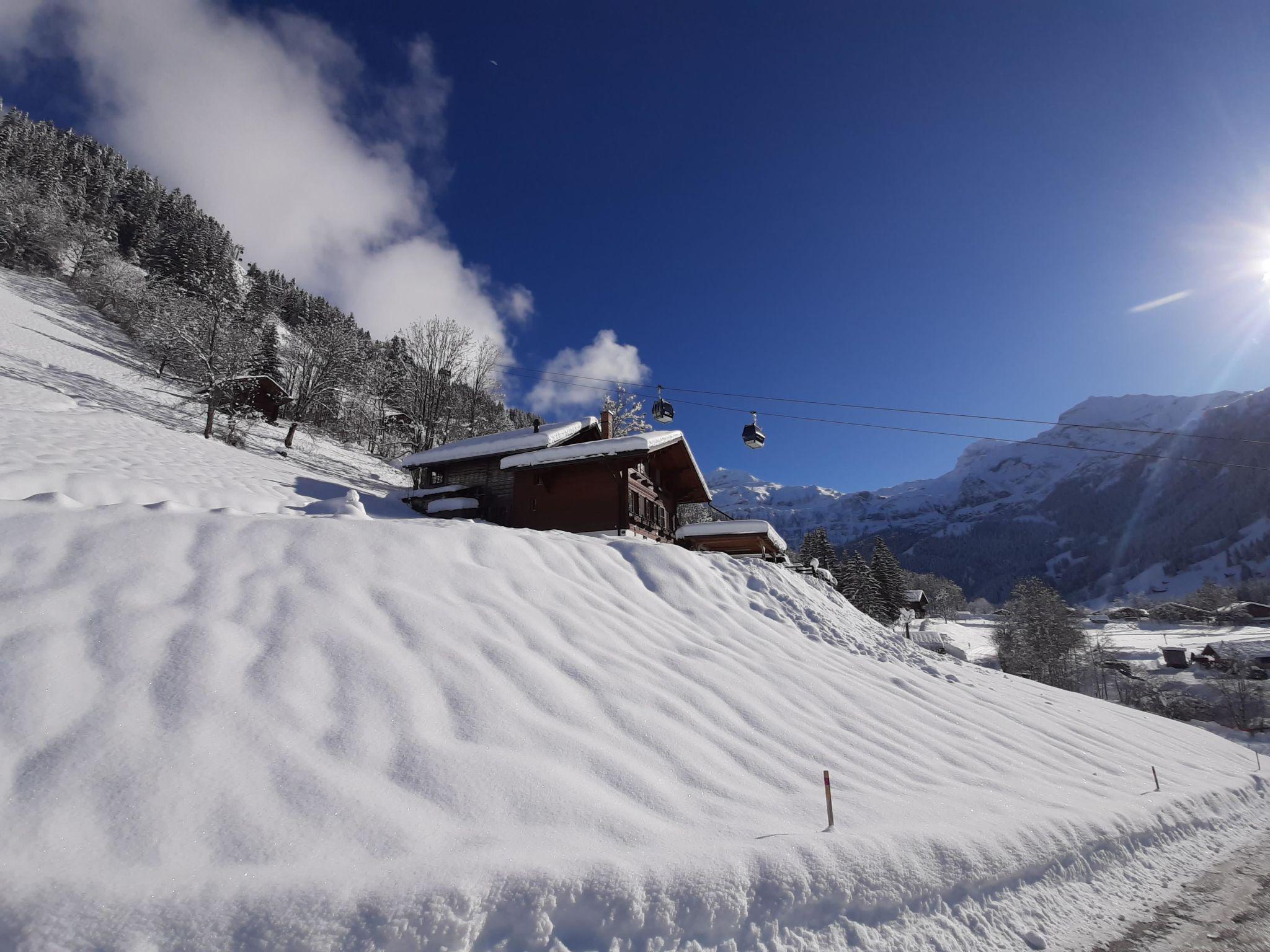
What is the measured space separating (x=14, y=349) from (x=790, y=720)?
36316 mm

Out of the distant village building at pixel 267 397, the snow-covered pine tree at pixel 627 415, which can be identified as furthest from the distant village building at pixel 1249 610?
the distant village building at pixel 267 397

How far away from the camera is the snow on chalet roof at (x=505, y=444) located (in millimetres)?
19062

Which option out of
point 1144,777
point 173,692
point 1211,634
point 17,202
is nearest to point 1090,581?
point 1211,634

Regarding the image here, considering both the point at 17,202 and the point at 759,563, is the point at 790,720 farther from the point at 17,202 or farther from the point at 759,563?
the point at 17,202

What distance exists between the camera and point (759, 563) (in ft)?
39.6

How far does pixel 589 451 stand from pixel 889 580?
121ft

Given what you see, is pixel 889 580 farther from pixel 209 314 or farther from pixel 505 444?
pixel 209 314

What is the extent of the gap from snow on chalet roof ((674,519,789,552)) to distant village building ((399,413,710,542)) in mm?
1155

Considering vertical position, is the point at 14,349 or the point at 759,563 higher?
the point at 14,349

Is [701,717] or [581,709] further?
[701,717]

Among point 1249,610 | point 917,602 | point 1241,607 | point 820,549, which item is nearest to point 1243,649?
point 917,602

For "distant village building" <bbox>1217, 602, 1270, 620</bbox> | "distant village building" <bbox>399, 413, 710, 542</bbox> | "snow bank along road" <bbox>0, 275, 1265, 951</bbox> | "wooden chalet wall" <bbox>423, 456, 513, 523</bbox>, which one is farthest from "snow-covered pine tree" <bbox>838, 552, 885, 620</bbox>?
"distant village building" <bbox>1217, 602, 1270, 620</bbox>

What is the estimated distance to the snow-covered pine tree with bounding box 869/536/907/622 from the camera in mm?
43594

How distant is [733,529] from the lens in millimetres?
20062
